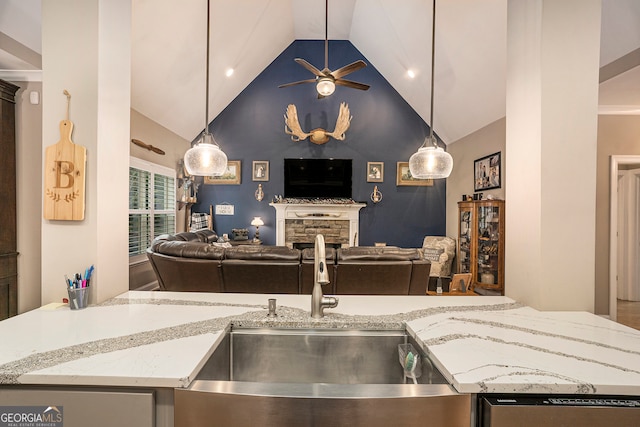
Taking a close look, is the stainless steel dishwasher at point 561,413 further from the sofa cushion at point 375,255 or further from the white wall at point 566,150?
the sofa cushion at point 375,255

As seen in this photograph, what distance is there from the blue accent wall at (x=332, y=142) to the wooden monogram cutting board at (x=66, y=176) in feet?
17.9

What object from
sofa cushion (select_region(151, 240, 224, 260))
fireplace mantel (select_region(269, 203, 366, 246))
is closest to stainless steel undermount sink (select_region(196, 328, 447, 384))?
sofa cushion (select_region(151, 240, 224, 260))

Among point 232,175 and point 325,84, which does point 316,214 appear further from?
point 325,84

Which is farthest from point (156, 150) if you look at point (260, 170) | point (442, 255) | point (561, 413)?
point (561, 413)

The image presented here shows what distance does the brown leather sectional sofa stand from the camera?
3037mm

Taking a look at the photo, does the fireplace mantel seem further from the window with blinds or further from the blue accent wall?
the window with blinds

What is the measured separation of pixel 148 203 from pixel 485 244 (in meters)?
5.23

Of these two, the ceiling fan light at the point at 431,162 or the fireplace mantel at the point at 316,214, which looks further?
the fireplace mantel at the point at 316,214

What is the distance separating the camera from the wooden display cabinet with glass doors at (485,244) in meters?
4.53

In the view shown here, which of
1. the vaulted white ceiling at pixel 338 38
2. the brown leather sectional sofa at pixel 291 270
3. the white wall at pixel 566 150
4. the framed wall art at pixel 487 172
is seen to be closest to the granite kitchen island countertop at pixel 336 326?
the white wall at pixel 566 150

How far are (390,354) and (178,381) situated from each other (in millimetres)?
767

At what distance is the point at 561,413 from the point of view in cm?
80

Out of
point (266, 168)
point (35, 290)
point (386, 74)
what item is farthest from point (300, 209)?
point (35, 290)

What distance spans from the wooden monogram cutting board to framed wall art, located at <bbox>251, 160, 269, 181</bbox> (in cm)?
550
